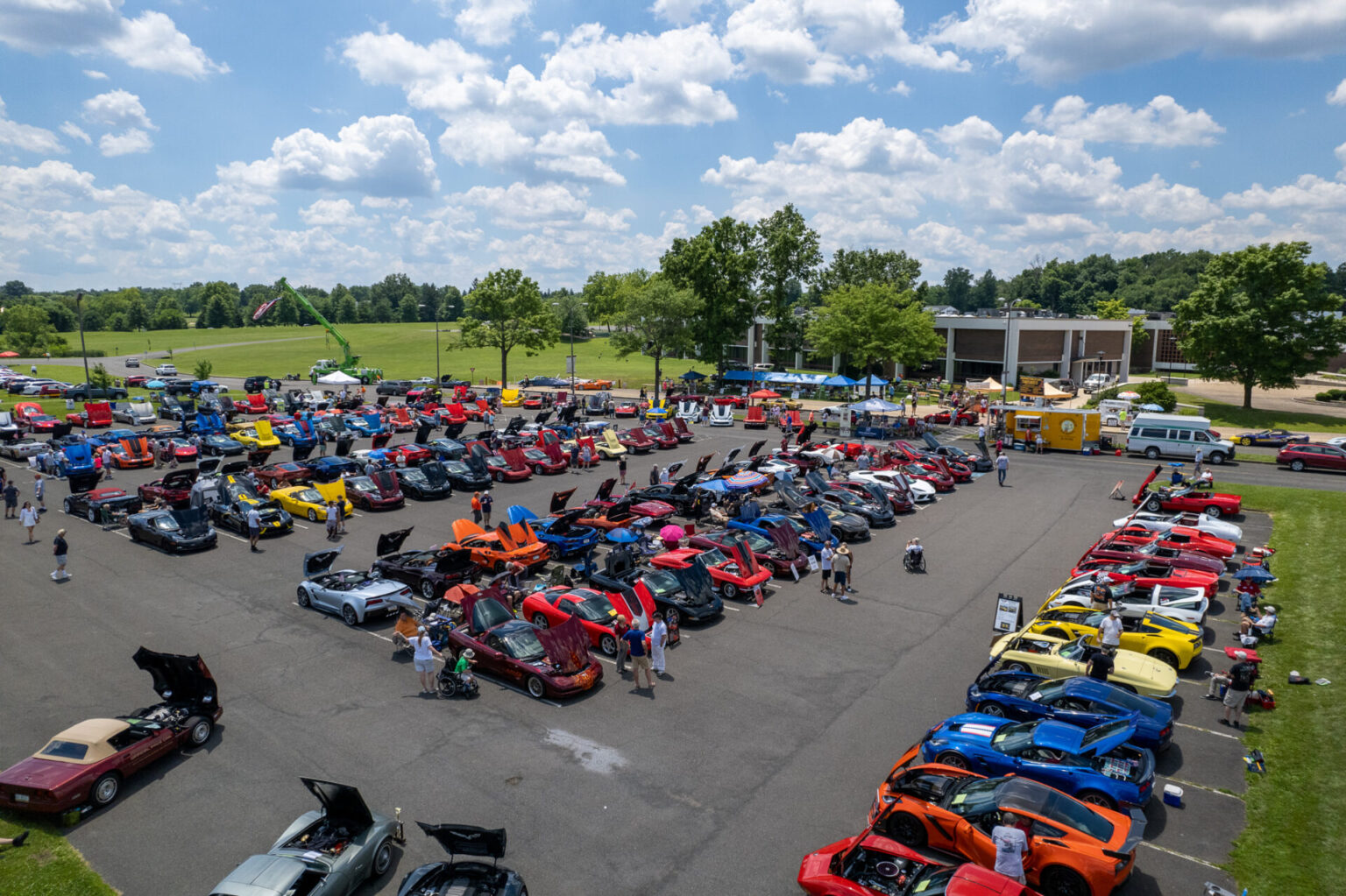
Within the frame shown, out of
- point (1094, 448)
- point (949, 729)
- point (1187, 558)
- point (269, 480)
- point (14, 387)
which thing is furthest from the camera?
point (14, 387)

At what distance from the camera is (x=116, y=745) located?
36.6 ft

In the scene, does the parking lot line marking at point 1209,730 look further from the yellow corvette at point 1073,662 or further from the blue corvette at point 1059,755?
the blue corvette at point 1059,755

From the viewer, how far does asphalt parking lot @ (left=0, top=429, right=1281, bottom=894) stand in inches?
383

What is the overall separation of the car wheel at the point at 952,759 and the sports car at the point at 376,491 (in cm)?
2255

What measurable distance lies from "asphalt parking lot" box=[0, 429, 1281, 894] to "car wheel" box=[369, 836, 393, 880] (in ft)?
0.54

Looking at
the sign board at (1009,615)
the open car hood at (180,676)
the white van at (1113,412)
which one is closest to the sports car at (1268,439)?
the white van at (1113,412)

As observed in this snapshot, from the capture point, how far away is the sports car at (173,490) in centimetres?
2786

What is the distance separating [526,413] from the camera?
58469mm

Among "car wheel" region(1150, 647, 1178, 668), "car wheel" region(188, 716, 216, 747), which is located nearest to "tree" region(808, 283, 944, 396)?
"car wheel" region(1150, 647, 1178, 668)

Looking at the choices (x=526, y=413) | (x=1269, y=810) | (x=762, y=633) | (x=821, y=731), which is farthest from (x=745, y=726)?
(x=526, y=413)

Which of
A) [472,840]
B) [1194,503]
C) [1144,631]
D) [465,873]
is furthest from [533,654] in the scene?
[1194,503]

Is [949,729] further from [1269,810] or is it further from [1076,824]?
[1269,810]

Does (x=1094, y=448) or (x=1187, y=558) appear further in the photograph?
(x=1094, y=448)

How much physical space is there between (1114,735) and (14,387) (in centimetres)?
8745
